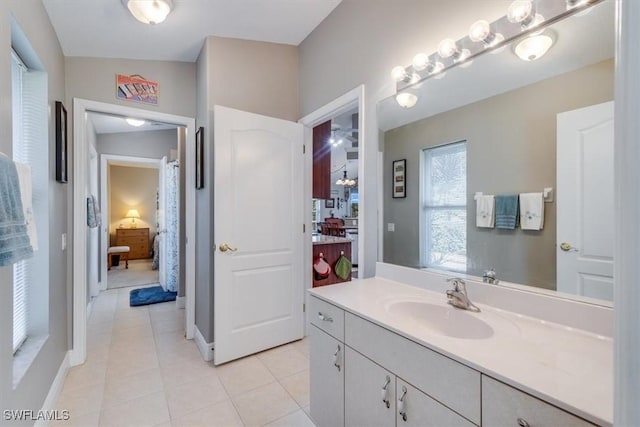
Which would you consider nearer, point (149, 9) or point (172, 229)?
point (149, 9)

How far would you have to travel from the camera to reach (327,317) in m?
1.51

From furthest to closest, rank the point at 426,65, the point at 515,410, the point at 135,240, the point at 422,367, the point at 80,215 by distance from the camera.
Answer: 1. the point at 135,240
2. the point at 80,215
3. the point at 426,65
4. the point at 422,367
5. the point at 515,410

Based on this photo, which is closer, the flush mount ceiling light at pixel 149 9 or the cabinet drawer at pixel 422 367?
the cabinet drawer at pixel 422 367

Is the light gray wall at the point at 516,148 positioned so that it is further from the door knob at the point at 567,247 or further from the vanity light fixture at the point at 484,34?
the vanity light fixture at the point at 484,34

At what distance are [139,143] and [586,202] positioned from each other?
5.55m

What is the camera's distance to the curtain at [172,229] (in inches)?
Result: 163

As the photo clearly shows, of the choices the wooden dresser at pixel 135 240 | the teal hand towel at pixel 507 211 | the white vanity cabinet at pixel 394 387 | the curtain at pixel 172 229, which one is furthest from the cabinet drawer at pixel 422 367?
the wooden dresser at pixel 135 240

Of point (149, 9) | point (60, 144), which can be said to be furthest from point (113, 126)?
point (149, 9)

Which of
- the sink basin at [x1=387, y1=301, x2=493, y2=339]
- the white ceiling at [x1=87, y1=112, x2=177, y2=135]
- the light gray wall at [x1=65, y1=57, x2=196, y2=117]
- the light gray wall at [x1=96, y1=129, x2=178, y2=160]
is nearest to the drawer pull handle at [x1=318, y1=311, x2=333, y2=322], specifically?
the sink basin at [x1=387, y1=301, x2=493, y2=339]

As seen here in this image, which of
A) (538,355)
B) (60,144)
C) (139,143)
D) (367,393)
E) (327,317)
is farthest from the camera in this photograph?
(139,143)

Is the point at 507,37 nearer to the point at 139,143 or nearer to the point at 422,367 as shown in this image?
the point at 422,367

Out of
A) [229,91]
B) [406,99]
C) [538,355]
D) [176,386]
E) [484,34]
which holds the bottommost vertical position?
[176,386]

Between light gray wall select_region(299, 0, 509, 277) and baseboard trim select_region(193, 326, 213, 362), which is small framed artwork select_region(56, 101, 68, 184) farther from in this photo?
light gray wall select_region(299, 0, 509, 277)

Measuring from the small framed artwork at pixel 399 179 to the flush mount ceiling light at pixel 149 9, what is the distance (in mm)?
1750
